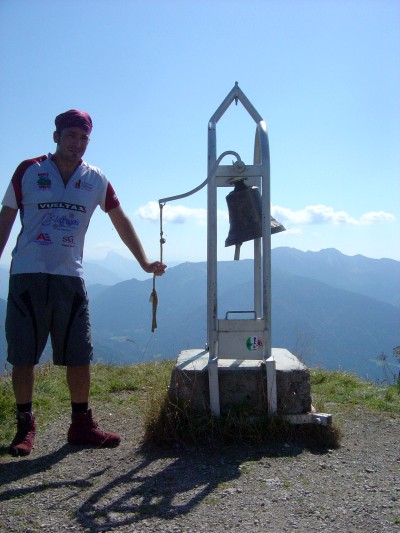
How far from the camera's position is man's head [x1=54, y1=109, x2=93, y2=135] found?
372 centimetres

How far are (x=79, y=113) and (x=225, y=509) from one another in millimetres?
2713

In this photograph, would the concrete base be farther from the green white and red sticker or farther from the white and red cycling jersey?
the white and red cycling jersey

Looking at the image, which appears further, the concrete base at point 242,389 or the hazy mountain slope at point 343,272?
the hazy mountain slope at point 343,272

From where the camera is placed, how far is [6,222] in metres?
3.69

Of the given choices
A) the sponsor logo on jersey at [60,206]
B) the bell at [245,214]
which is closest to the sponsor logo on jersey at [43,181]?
the sponsor logo on jersey at [60,206]

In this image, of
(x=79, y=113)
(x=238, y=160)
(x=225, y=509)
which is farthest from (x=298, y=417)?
(x=79, y=113)

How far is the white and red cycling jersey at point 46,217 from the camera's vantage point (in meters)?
3.66

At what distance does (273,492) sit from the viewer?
3.02m

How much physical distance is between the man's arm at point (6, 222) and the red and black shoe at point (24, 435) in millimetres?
1208

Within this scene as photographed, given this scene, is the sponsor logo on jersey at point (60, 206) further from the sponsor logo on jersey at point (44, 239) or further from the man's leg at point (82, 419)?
the man's leg at point (82, 419)

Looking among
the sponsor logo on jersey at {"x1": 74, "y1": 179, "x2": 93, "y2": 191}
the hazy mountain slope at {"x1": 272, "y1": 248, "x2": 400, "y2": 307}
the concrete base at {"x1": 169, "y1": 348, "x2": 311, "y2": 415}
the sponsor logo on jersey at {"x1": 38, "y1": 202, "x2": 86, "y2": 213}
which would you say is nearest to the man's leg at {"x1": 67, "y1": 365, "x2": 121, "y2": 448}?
the concrete base at {"x1": 169, "y1": 348, "x2": 311, "y2": 415}

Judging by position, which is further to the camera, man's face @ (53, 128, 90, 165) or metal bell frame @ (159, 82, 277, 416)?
metal bell frame @ (159, 82, 277, 416)

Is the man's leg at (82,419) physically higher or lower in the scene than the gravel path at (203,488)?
higher

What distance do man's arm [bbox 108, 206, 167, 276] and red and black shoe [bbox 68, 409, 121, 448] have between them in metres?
1.20
